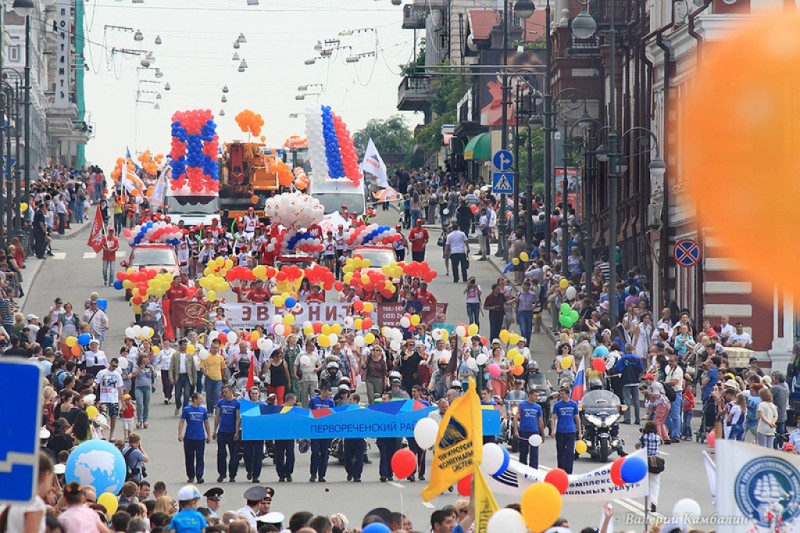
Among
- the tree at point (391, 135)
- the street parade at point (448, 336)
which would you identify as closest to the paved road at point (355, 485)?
the street parade at point (448, 336)

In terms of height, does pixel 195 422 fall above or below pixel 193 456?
above

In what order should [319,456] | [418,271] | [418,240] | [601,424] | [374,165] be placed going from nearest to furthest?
[319,456]
[601,424]
[418,271]
[418,240]
[374,165]

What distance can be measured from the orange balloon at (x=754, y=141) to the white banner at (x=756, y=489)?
7.15 feet

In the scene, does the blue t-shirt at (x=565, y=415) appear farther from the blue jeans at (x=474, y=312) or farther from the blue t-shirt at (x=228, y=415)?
the blue jeans at (x=474, y=312)

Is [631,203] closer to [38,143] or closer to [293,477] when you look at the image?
[293,477]

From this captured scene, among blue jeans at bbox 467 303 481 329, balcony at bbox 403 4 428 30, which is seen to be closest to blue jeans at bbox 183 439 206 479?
blue jeans at bbox 467 303 481 329

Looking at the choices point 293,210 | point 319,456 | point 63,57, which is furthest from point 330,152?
point 63,57

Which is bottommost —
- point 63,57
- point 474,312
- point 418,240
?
point 474,312

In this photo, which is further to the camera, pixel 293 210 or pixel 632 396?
pixel 293 210

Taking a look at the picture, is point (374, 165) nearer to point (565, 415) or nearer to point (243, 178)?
point (243, 178)

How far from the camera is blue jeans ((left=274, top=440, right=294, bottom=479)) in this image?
2341 cm

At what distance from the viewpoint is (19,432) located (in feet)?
26.7

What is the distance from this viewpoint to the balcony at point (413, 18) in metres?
121

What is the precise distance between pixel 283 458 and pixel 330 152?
30.6 meters
